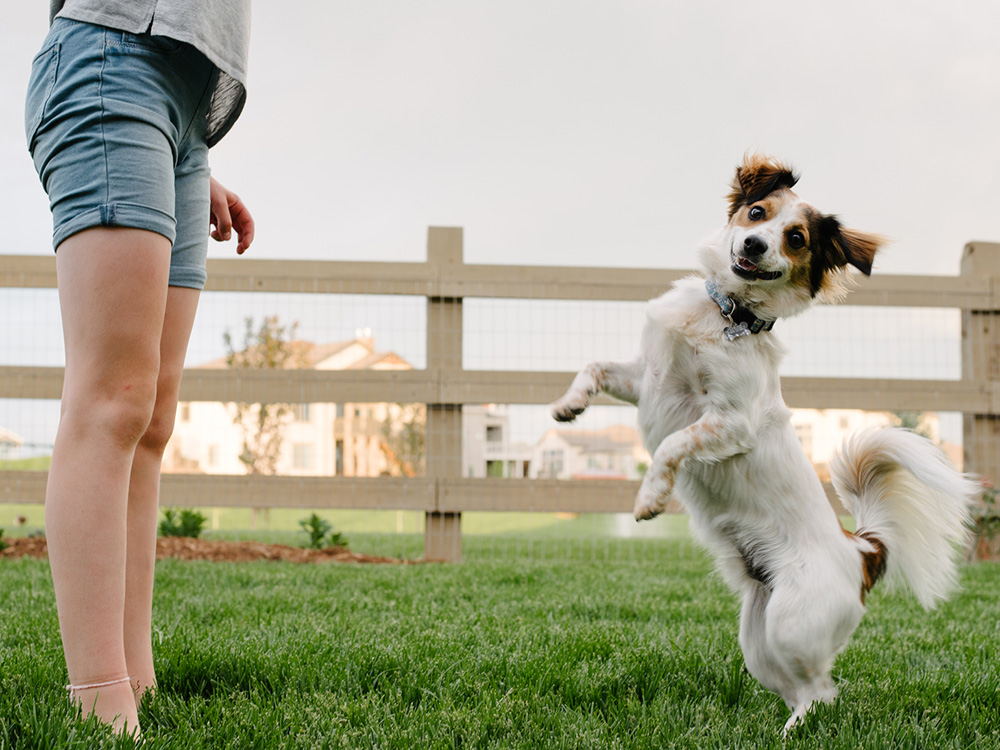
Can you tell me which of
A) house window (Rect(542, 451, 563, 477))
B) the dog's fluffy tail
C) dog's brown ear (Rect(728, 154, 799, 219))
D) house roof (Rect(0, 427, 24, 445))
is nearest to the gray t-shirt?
dog's brown ear (Rect(728, 154, 799, 219))

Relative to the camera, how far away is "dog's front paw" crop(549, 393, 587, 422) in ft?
7.62

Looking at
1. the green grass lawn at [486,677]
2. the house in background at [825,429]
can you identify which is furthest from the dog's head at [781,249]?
the house in background at [825,429]

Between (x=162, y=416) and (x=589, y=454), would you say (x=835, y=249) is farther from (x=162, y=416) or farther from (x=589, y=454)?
(x=589, y=454)

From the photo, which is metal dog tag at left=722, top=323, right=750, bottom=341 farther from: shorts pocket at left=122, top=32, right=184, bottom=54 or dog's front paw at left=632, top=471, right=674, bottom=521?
shorts pocket at left=122, top=32, right=184, bottom=54

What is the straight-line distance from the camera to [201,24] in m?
1.63

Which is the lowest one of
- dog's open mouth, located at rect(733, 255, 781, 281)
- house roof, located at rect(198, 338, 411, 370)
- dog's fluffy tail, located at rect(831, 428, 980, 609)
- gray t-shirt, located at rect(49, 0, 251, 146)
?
dog's fluffy tail, located at rect(831, 428, 980, 609)

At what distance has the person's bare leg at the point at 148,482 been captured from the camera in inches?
73.2

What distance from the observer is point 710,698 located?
2.29 meters

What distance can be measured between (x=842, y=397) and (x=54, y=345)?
6462mm

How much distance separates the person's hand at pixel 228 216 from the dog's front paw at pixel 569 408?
97 centimetres

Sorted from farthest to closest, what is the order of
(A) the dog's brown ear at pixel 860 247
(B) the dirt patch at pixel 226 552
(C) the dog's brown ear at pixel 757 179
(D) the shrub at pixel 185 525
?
(D) the shrub at pixel 185 525
(B) the dirt patch at pixel 226 552
(C) the dog's brown ear at pixel 757 179
(A) the dog's brown ear at pixel 860 247

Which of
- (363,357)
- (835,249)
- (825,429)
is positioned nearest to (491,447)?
(363,357)

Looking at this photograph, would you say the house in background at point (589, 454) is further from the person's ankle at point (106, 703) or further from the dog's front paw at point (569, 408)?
the person's ankle at point (106, 703)

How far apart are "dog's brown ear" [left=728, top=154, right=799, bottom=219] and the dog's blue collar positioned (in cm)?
34
